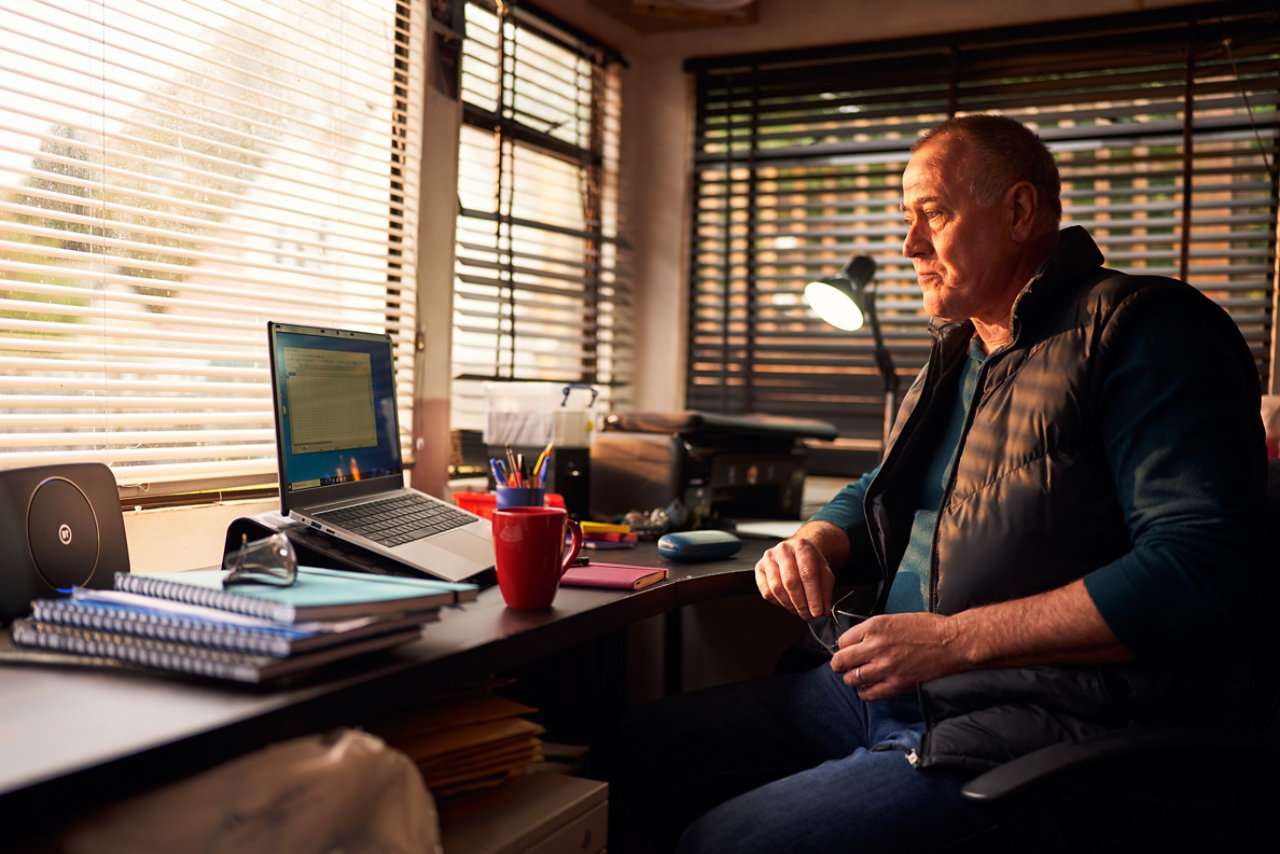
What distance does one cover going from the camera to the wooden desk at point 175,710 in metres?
0.73

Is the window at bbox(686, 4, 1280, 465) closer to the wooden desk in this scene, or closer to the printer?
the printer

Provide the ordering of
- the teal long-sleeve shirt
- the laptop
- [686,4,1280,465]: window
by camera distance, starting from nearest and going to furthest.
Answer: the teal long-sleeve shirt
the laptop
[686,4,1280,465]: window

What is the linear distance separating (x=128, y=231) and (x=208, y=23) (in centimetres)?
42

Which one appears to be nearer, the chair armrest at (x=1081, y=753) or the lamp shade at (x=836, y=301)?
the chair armrest at (x=1081, y=753)

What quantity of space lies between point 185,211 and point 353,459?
62 centimetres

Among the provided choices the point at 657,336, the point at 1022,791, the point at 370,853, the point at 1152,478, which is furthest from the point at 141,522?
the point at 657,336

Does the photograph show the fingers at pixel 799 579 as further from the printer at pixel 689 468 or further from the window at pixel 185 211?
the window at pixel 185 211

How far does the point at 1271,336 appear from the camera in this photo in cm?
268

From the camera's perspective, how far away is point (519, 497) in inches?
56.1

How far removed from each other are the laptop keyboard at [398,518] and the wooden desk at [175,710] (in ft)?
0.91

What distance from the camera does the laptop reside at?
1.42 meters

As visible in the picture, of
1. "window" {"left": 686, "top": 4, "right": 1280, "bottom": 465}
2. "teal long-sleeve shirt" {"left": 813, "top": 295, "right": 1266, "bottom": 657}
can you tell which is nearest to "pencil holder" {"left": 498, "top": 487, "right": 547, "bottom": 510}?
"teal long-sleeve shirt" {"left": 813, "top": 295, "right": 1266, "bottom": 657}

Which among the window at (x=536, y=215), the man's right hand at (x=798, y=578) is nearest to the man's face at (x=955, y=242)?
the man's right hand at (x=798, y=578)

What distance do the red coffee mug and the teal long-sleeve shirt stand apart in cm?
56
